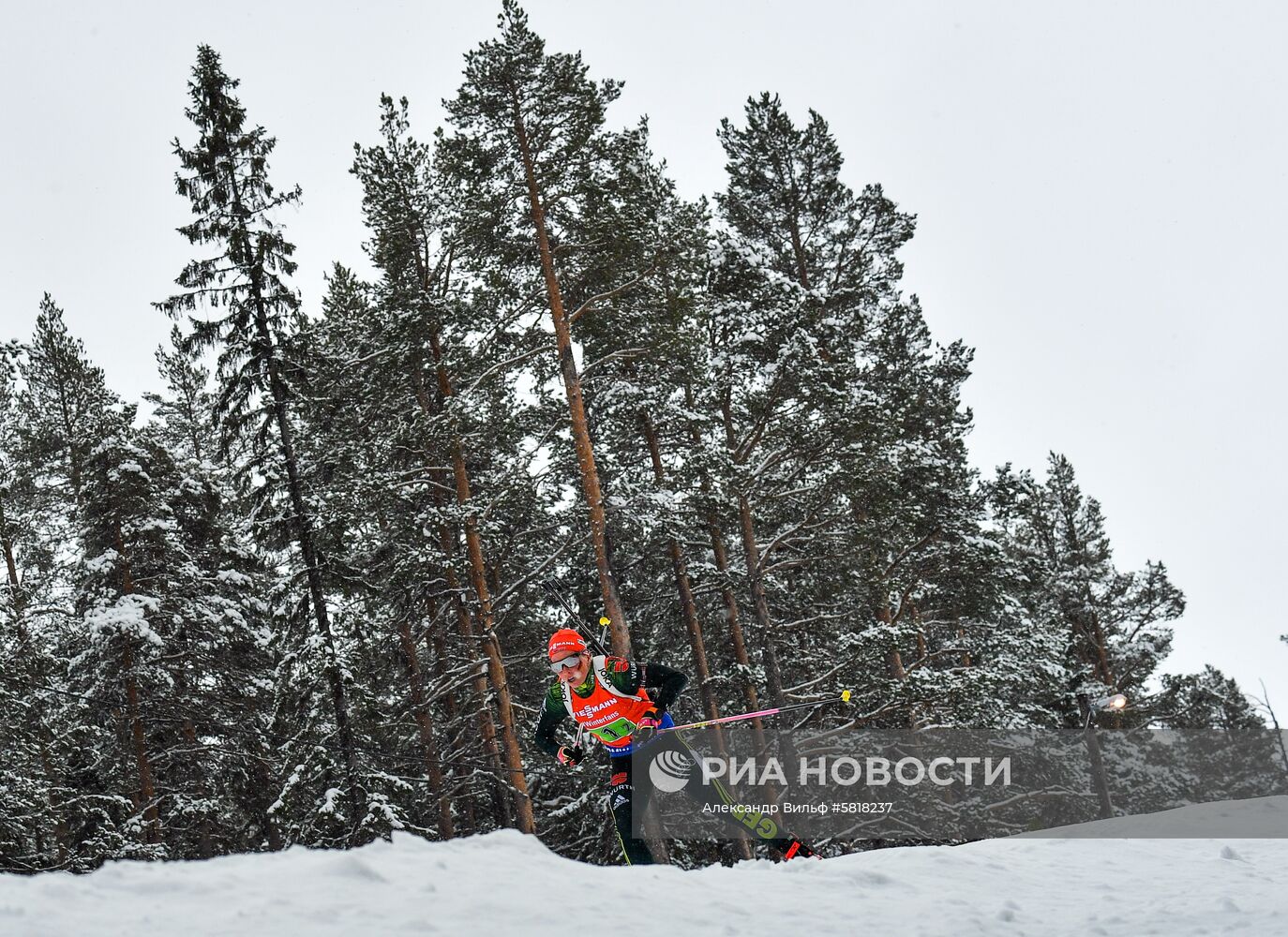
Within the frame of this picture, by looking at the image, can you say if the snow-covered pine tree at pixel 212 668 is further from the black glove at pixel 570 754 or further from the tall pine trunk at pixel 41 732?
the black glove at pixel 570 754

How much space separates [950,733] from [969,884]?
13.2 metres

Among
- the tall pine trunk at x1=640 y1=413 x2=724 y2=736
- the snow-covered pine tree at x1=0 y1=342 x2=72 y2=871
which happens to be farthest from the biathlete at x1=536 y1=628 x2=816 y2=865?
the snow-covered pine tree at x1=0 y1=342 x2=72 y2=871

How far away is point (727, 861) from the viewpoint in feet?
61.7

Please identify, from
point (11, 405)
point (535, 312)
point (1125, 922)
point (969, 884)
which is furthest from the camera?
point (11, 405)

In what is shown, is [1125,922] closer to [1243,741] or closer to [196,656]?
[196,656]

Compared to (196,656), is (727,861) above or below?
below

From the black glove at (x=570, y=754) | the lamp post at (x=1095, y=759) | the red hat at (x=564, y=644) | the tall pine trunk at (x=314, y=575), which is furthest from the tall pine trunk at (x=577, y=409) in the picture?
the lamp post at (x=1095, y=759)

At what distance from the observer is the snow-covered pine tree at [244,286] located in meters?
15.9

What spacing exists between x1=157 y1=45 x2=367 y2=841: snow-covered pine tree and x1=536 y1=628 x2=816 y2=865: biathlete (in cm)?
746

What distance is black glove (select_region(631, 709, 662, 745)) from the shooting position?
31.8ft

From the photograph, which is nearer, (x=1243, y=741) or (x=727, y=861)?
(x=727, y=861)

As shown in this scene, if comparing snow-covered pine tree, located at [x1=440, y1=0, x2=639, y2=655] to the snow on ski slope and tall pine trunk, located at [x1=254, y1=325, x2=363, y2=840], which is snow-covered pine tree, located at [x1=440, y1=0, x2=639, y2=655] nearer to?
tall pine trunk, located at [x1=254, y1=325, x2=363, y2=840]

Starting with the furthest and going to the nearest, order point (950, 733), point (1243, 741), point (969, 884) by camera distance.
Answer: point (1243, 741) < point (950, 733) < point (969, 884)

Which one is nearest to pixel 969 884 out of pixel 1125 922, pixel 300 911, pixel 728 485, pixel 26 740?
pixel 1125 922
